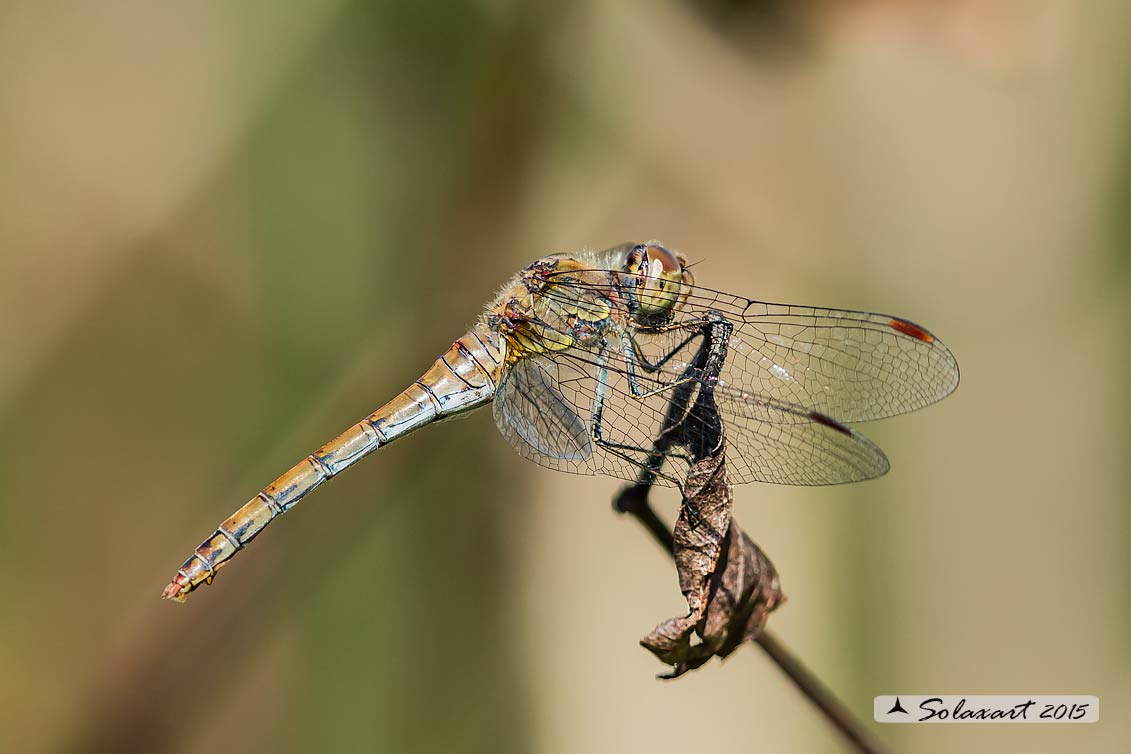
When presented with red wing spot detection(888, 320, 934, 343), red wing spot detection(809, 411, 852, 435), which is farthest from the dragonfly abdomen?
red wing spot detection(888, 320, 934, 343)

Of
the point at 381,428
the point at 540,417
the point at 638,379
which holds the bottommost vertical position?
the point at 381,428

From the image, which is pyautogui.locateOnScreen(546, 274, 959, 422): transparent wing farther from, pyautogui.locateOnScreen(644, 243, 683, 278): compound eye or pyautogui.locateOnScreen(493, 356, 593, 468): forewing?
pyautogui.locateOnScreen(493, 356, 593, 468): forewing

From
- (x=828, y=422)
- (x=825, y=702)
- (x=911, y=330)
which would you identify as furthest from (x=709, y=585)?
(x=911, y=330)

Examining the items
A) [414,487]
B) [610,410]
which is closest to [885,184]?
[610,410]

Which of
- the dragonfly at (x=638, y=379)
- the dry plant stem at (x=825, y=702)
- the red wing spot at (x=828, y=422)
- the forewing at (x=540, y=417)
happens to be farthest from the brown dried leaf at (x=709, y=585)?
the forewing at (x=540, y=417)

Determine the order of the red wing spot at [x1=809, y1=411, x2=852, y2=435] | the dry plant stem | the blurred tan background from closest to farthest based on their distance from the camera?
the dry plant stem, the red wing spot at [x1=809, y1=411, x2=852, y2=435], the blurred tan background

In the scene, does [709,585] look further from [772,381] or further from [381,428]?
[381,428]

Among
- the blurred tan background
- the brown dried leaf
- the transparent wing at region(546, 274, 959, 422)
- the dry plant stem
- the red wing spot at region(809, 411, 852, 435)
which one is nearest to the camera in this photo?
the dry plant stem

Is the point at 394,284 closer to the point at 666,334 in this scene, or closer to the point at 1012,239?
the point at 666,334
